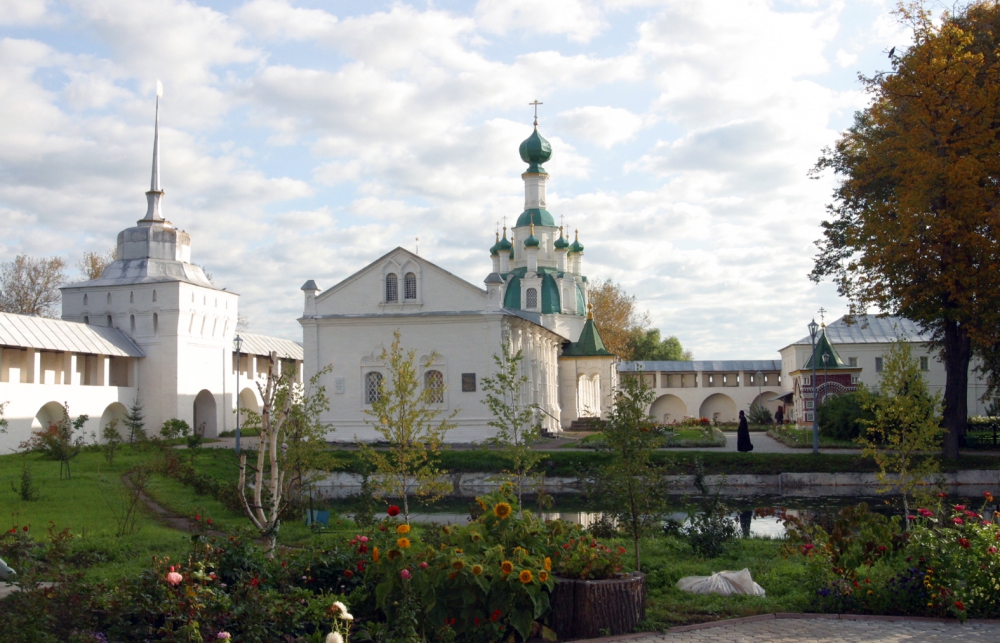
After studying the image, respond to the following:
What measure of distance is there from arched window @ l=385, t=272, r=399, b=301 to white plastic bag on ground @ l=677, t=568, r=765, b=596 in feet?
77.3

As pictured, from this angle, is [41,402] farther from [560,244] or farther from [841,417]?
[841,417]

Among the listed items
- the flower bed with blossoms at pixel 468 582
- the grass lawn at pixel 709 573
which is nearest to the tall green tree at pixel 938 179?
the grass lawn at pixel 709 573

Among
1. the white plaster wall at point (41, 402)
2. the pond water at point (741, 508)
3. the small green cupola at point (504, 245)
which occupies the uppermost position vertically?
the small green cupola at point (504, 245)

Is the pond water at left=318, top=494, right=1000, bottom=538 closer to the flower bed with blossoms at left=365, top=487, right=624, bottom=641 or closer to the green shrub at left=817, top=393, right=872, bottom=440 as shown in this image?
the green shrub at left=817, top=393, right=872, bottom=440

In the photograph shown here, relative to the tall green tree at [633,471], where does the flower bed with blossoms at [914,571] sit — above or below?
below

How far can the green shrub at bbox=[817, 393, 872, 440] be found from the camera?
97.6 ft

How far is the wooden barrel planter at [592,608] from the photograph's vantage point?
742 cm

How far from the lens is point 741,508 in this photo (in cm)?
2033

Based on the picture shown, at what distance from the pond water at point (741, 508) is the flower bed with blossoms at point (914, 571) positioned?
710 centimetres

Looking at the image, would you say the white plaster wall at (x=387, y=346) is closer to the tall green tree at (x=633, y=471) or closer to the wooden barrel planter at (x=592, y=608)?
the tall green tree at (x=633, y=471)

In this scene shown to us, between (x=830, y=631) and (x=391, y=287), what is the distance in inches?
1005

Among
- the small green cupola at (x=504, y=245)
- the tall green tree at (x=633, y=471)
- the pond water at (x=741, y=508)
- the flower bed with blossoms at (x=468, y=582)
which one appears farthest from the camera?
the small green cupola at (x=504, y=245)

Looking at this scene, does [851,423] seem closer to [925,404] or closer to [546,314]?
[925,404]

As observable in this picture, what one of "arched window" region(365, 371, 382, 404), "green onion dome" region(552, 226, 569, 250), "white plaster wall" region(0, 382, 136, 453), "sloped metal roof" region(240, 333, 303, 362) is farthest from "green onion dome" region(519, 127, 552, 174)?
"white plaster wall" region(0, 382, 136, 453)
